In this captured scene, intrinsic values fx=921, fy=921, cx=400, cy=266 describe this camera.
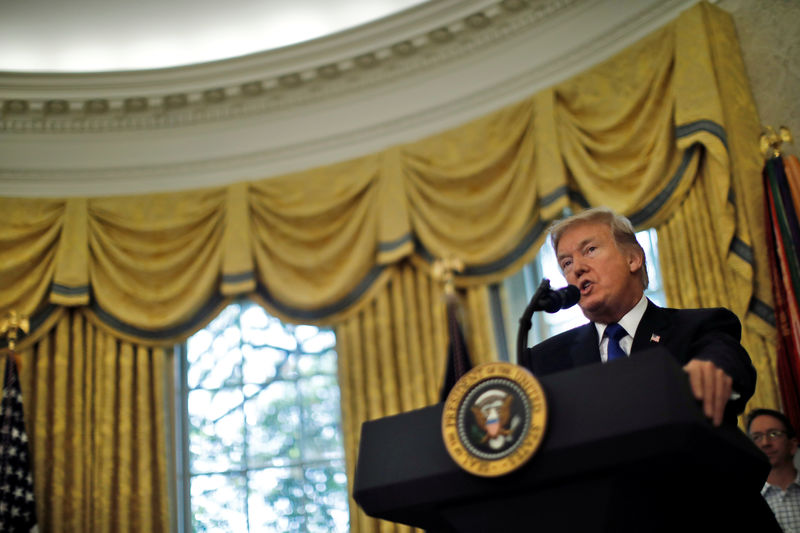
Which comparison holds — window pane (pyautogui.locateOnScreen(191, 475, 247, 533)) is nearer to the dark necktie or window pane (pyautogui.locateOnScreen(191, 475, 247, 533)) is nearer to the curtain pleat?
the curtain pleat

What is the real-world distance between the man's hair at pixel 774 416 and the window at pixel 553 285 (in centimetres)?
138

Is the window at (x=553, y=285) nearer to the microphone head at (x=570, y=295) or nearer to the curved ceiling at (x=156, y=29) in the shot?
the curved ceiling at (x=156, y=29)

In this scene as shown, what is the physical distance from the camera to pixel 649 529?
5.00 feet

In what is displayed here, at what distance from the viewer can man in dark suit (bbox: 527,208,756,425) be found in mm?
2045

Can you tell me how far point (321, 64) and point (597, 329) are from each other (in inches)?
199

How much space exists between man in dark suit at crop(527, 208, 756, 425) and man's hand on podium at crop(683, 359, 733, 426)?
1.17 ft

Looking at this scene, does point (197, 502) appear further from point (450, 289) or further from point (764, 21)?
point (764, 21)

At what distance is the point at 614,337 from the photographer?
2211 mm

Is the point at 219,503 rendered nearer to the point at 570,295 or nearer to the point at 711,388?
the point at 570,295

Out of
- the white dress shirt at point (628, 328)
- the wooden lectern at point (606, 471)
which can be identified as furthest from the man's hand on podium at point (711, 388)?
the white dress shirt at point (628, 328)

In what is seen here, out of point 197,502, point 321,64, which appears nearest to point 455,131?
point 321,64

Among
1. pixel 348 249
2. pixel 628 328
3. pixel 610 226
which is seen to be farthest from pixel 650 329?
pixel 348 249

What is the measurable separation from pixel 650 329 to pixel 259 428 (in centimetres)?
514

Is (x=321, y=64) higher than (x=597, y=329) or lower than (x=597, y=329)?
higher
